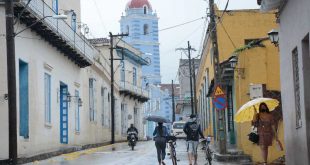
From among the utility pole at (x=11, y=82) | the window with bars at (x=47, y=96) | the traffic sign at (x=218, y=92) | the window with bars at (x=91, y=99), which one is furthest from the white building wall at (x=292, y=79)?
the window with bars at (x=91, y=99)

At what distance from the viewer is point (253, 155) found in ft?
67.6

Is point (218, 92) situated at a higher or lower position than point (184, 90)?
lower

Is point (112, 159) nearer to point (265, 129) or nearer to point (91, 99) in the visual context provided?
point (265, 129)

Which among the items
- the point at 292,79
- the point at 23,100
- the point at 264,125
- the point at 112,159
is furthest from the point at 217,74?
the point at 292,79

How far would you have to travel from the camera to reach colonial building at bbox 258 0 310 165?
12.1 m

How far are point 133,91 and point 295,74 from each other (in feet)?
152

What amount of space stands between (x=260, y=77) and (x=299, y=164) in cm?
882

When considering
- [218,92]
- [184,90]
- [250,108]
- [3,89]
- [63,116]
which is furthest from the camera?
[184,90]

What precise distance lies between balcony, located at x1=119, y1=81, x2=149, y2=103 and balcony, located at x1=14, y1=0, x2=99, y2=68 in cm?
1639

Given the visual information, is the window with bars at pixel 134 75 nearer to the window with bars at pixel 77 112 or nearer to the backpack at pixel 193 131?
the window with bars at pixel 77 112

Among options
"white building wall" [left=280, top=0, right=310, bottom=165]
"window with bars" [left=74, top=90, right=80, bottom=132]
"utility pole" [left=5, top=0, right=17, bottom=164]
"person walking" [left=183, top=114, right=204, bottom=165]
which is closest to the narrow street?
"person walking" [left=183, top=114, right=204, bottom=165]

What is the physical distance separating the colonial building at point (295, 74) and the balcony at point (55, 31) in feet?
32.4

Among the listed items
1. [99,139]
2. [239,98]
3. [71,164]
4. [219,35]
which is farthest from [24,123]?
[99,139]

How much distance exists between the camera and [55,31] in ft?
91.9
